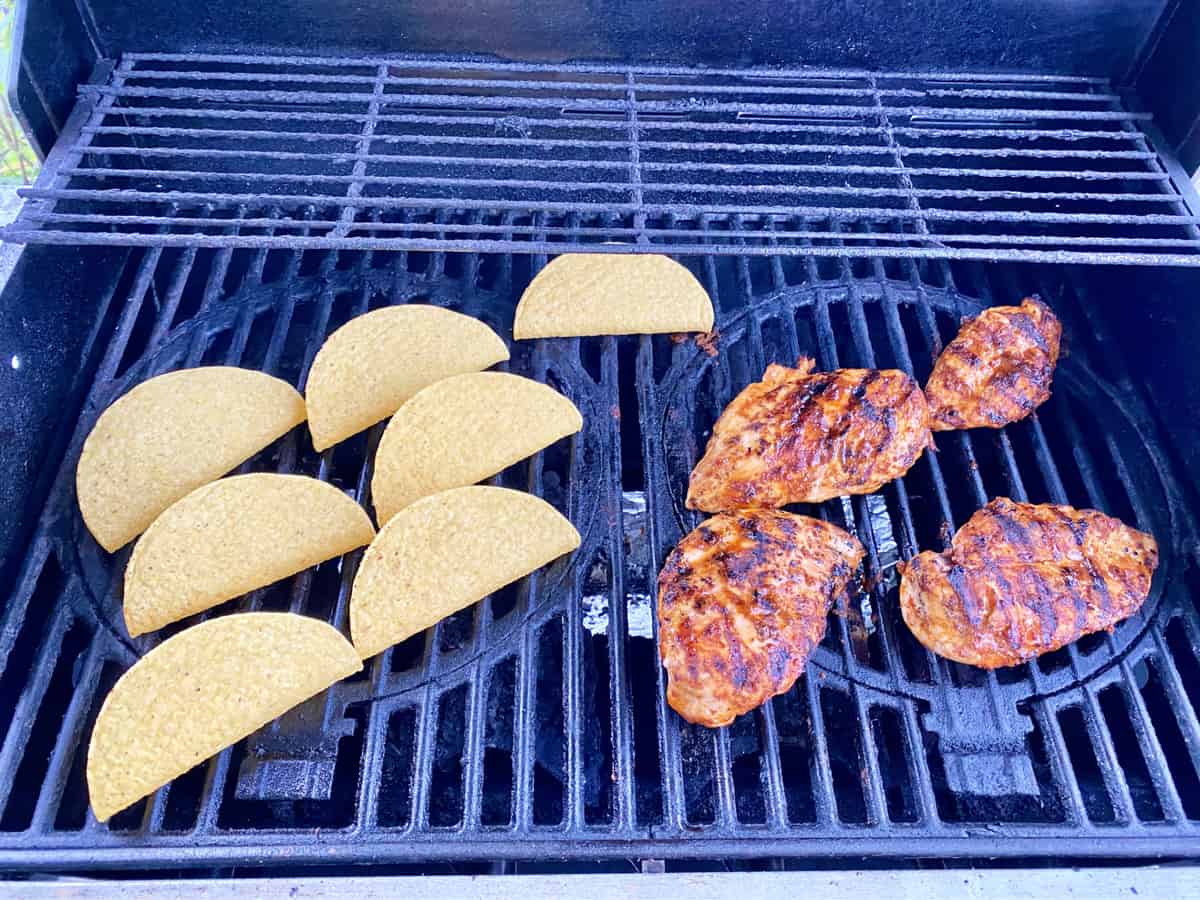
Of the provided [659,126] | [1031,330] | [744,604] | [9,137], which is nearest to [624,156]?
[659,126]

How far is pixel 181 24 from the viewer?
2.41 metres

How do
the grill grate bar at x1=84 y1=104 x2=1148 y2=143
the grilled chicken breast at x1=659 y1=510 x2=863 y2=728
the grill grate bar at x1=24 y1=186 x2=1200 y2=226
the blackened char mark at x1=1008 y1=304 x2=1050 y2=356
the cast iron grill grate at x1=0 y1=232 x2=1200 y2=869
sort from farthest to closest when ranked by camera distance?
A: the blackened char mark at x1=1008 y1=304 x2=1050 y2=356 < the grill grate bar at x1=84 y1=104 x2=1148 y2=143 < the grill grate bar at x1=24 y1=186 x2=1200 y2=226 < the grilled chicken breast at x1=659 y1=510 x2=863 y2=728 < the cast iron grill grate at x1=0 y1=232 x2=1200 y2=869

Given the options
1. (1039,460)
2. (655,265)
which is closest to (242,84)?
(655,265)

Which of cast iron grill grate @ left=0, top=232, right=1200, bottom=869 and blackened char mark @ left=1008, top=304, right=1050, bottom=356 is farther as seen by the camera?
blackened char mark @ left=1008, top=304, right=1050, bottom=356

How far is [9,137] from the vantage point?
2.16m

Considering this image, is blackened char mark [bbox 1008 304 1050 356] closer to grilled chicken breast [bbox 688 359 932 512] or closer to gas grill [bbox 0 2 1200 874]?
gas grill [bbox 0 2 1200 874]

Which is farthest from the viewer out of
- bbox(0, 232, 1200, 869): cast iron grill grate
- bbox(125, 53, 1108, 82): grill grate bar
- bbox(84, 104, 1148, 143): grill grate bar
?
bbox(125, 53, 1108, 82): grill grate bar

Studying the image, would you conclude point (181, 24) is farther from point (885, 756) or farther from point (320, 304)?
point (885, 756)

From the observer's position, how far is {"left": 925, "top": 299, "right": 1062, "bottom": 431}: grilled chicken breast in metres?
2.21

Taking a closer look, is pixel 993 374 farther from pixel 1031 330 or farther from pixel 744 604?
pixel 744 604

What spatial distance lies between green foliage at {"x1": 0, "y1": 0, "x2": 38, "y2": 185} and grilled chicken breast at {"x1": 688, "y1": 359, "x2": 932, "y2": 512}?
76.3 inches

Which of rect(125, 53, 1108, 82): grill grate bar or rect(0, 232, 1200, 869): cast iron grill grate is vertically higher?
rect(125, 53, 1108, 82): grill grate bar

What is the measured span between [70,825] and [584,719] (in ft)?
3.60

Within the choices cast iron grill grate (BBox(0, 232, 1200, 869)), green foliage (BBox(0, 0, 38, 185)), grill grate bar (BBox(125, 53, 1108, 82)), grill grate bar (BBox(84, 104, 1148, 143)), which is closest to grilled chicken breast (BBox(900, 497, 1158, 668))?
cast iron grill grate (BBox(0, 232, 1200, 869))
